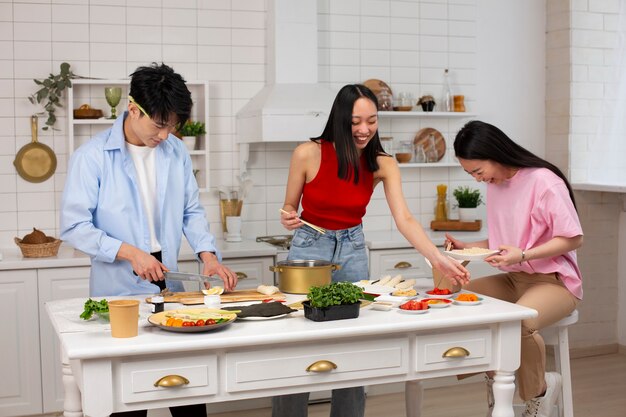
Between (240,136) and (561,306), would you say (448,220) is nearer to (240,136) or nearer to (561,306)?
(240,136)

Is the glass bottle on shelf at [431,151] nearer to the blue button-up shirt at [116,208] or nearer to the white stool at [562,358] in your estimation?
the white stool at [562,358]

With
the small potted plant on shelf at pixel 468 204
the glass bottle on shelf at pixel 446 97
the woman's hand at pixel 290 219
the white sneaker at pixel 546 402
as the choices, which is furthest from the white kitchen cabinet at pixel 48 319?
the glass bottle on shelf at pixel 446 97

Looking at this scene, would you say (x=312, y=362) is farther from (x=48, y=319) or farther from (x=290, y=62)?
(x=290, y=62)

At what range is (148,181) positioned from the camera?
3.35m

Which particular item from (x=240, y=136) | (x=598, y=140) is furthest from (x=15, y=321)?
(x=598, y=140)

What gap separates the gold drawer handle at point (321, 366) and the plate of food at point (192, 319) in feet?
1.00

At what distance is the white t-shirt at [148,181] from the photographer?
3.33 m

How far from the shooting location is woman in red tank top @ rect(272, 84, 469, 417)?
3537mm

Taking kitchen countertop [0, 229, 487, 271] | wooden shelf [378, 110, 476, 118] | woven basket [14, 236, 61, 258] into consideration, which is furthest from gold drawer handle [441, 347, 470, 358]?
wooden shelf [378, 110, 476, 118]

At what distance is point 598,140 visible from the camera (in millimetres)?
6074

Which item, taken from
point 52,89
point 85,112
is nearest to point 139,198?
point 85,112

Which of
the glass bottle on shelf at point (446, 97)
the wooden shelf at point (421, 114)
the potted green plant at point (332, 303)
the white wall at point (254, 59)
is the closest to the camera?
the potted green plant at point (332, 303)

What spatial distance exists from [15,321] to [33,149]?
1.11 meters

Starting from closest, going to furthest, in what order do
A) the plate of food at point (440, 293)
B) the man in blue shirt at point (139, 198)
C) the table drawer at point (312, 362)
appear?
the table drawer at point (312, 362), the man in blue shirt at point (139, 198), the plate of food at point (440, 293)
